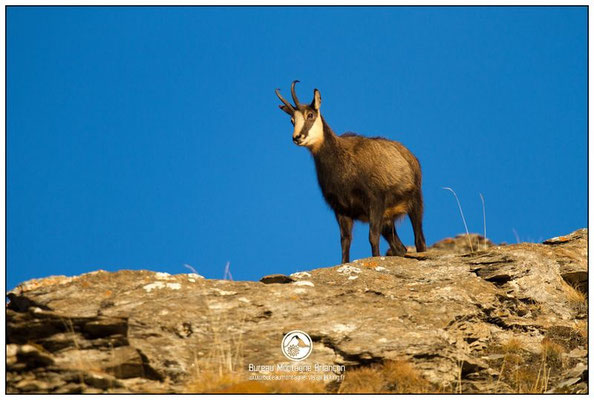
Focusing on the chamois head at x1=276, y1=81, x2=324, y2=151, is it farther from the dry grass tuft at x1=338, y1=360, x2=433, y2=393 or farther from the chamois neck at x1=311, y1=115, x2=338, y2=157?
the dry grass tuft at x1=338, y1=360, x2=433, y2=393

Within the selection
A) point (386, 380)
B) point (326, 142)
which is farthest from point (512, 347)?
point (326, 142)

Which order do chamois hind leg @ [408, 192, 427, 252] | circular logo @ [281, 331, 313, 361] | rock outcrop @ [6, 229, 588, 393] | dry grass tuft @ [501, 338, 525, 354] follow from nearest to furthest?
rock outcrop @ [6, 229, 588, 393] < circular logo @ [281, 331, 313, 361] < dry grass tuft @ [501, 338, 525, 354] < chamois hind leg @ [408, 192, 427, 252]

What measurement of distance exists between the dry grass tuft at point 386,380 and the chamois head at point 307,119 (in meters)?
6.54

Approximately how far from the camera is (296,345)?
8.25 meters

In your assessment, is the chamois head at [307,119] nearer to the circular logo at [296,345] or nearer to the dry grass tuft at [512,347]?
the dry grass tuft at [512,347]

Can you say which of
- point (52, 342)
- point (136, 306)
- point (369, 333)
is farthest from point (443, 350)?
point (52, 342)

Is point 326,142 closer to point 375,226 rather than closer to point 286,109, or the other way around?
point 286,109

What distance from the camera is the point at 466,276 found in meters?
10.6

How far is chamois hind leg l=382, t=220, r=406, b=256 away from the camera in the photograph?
47.5 ft

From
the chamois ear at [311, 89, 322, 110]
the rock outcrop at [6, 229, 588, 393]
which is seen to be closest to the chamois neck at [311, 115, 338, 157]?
the chamois ear at [311, 89, 322, 110]

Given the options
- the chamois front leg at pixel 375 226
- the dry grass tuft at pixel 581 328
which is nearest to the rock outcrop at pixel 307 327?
the dry grass tuft at pixel 581 328

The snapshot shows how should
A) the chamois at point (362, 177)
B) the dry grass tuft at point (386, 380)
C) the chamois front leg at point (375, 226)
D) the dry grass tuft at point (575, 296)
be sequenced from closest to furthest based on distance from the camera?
1. the dry grass tuft at point (386, 380)
2. the dry grass tuft at point (575, 296)
3. the chamois front leg at point (375, 226)
4. the chamois at point (362, 177)

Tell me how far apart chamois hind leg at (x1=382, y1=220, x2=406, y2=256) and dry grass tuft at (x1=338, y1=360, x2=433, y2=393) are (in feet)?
20.8

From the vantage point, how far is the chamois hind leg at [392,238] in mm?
14469
